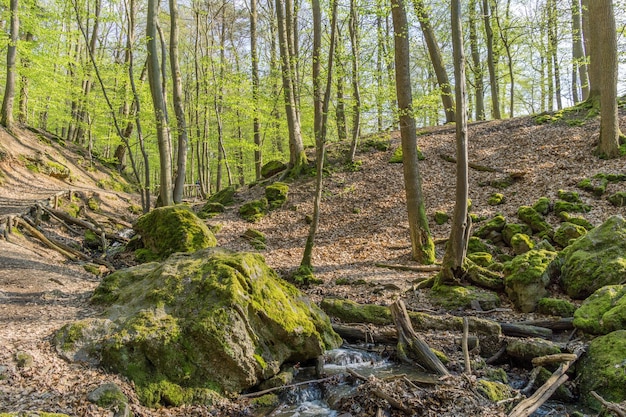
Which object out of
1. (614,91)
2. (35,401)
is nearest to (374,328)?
(35,401)

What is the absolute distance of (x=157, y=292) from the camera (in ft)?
17.3

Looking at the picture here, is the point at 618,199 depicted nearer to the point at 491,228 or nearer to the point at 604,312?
the point at 491,228

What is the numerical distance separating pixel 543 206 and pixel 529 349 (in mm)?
6699

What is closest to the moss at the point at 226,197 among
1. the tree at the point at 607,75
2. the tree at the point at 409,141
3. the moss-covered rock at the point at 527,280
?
the tree at the point at 409,141

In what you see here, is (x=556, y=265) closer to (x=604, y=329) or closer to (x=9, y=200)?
(x=604, y=329)

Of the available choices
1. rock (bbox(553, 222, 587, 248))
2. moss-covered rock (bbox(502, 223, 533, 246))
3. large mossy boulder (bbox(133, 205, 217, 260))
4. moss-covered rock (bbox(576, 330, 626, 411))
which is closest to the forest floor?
moss-covered rock (bbox(502, 223, 533, 246))

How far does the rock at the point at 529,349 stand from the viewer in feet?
16.9

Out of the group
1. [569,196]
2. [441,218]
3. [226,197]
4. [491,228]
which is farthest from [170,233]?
[569,196]

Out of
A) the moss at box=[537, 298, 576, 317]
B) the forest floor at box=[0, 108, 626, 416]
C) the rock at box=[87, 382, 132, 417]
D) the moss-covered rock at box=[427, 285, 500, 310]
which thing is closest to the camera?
the rock at box=[87, 382, 132, 417]

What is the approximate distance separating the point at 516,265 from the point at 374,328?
308 cm

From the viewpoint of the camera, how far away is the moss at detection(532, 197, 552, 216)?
10.7 m

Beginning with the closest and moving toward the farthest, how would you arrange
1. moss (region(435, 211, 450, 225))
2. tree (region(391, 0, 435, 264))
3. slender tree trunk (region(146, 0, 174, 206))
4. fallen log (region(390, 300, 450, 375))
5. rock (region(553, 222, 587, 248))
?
fallen log (region(390, 300, 450, 375)), rock (region(553, 222, 587, 248)), tree (region(391, 0, 435, 264)), moss (region(435, 211, 450, 225)), slender tree trunk (region(146, 0, 174, 206))

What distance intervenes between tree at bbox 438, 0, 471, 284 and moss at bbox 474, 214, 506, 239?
8.09ft

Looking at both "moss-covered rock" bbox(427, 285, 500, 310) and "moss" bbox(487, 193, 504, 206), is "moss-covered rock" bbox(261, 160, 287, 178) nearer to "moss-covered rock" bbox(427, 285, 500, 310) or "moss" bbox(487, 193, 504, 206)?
"moss" bbox(487, 193, 504, 206)
